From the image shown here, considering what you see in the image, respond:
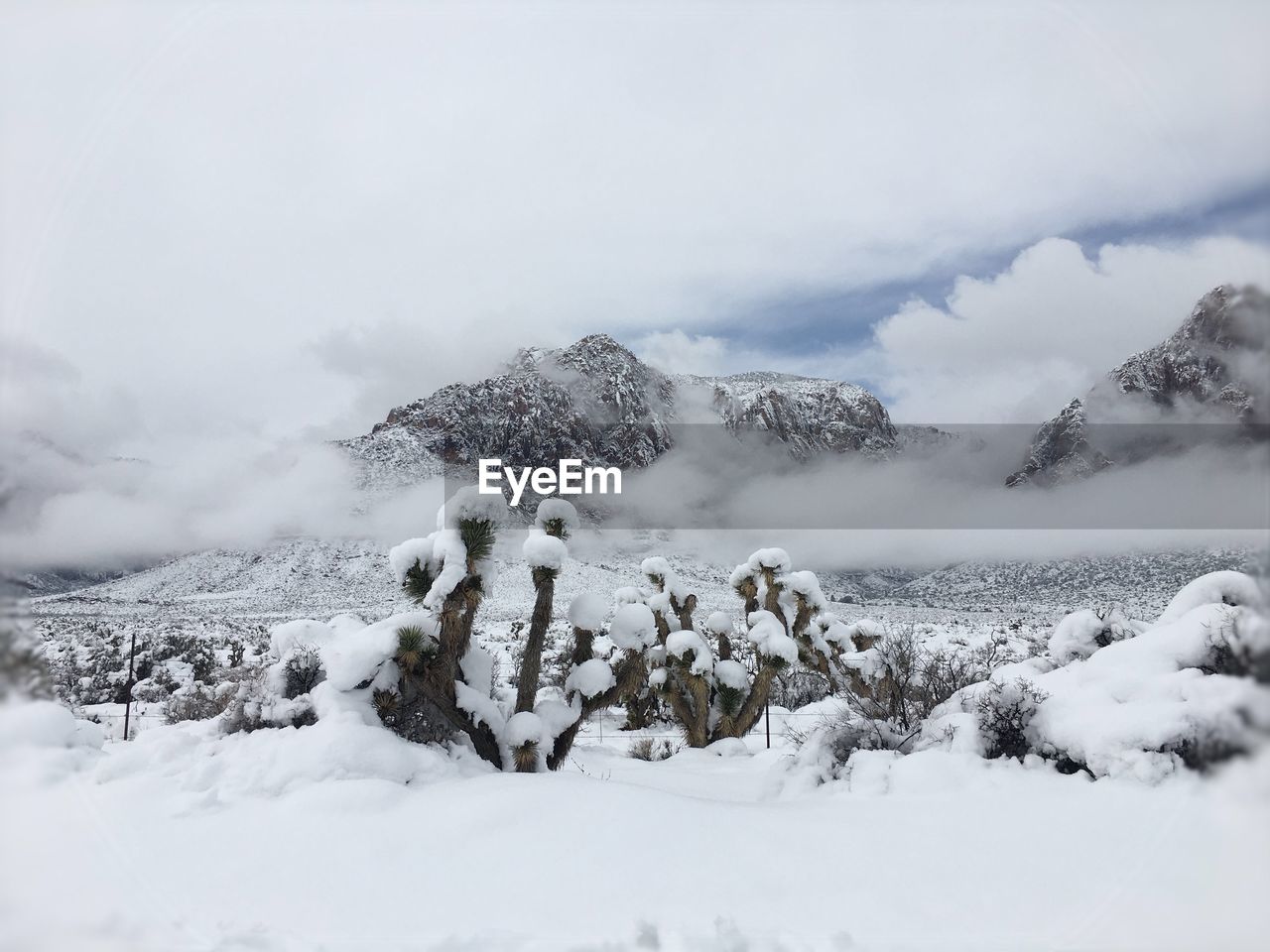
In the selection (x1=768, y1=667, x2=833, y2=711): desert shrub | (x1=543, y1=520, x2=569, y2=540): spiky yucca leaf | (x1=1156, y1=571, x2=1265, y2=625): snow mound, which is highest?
(x1=543, y1=520, x2=569, y2=540): spiky yucca leaf

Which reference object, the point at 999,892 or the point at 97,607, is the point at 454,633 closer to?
the point at 999,892

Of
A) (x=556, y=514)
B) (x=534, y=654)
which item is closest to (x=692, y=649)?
(x=534, y=654)

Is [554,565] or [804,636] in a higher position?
[554,565]

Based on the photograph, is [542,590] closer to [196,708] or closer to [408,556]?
[408,556]

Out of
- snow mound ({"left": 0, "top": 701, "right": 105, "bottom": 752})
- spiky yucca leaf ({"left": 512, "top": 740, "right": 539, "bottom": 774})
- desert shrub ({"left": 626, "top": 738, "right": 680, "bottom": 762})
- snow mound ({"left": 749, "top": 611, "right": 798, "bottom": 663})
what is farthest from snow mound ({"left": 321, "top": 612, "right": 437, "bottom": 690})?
snow mound ({"left": 749, "top": 611, "right": 798, "bottom": 663})

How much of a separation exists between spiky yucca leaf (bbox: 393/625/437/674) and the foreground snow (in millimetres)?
967

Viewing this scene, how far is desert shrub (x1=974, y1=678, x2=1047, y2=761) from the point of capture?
8328 mm

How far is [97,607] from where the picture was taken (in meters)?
52.5

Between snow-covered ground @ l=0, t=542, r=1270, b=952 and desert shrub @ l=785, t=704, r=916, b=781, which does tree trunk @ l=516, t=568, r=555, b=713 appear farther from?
desert shrub @ l=785, t=704, r=916, b=781

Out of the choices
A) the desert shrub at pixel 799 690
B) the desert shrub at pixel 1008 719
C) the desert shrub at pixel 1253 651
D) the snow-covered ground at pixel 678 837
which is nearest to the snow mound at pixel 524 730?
the snow-covered ground at pixel 678 837

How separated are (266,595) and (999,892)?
235 ft

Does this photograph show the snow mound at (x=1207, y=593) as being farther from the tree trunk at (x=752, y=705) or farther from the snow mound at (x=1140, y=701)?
the tree trunk at (x=752, y=705)

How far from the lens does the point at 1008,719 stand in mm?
8508

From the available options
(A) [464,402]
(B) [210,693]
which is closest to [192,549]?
(B) [210,693]
